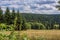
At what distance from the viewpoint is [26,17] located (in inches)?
1369

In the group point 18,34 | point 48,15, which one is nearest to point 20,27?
point 18,34

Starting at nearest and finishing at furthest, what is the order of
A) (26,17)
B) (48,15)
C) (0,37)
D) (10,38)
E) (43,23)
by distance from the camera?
(10,38)
(0,37)
(48,15)
(26,17)
(43,23)

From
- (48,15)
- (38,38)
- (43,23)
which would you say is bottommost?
(43,23)

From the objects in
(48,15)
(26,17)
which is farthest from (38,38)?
(26,17)

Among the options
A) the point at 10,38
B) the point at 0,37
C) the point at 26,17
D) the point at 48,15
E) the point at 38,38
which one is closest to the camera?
the point at 10,38

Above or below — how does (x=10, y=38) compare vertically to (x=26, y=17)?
above

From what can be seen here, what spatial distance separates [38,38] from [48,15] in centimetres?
2940

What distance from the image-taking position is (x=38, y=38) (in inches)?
82.3

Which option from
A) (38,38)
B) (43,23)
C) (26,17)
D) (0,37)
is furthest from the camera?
(43,23)

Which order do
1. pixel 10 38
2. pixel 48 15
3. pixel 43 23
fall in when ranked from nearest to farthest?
pixel 10 38 < pixel 48 15 < pixel 43 23

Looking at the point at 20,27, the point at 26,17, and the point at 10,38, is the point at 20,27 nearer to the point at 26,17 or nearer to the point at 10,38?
the point at 10,38

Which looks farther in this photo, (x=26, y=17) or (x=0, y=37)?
(x=26, y=17)

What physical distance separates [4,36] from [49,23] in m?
33.4

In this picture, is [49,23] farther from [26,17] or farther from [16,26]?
[16,26]
